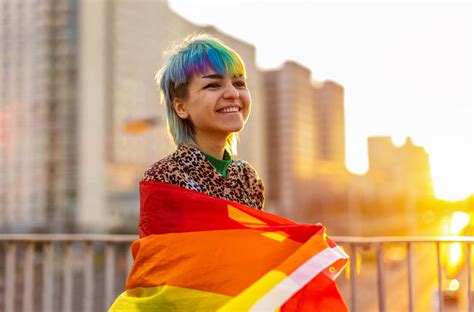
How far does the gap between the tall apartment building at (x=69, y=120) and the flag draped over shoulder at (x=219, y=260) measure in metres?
48.6

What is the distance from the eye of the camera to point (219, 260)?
70.7 inches

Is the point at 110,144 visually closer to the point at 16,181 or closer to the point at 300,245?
the point at 16,181

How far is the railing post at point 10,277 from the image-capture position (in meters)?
5.07

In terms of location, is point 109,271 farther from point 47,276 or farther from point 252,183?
point 252,183

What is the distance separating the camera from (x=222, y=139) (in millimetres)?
1980

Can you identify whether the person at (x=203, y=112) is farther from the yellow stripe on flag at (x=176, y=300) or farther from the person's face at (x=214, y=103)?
the yellow stripe on flag at (x=176, y=300)

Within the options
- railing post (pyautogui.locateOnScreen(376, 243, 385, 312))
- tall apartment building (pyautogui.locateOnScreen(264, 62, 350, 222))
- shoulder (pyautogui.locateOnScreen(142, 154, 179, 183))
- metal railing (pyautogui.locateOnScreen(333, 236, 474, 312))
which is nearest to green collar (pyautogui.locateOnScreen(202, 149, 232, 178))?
shoulder (pyautogui.locateOnScreen(142, 154, 179, 183))

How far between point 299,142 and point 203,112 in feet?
287

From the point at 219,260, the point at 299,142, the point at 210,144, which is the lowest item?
the point at 219,260

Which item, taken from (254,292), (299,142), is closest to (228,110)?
(254,292)

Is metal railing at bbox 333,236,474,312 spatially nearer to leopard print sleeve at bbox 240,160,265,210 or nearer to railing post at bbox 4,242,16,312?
leopard print sleeve at bbox 240,160,265,210

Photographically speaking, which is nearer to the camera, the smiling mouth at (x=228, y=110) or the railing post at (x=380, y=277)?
the smiling mouth at (x=228, y=110)

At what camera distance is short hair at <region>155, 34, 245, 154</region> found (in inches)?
75.4

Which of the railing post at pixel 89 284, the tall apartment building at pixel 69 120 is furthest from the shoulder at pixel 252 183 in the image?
the tall apartment building at pixel 69 120
